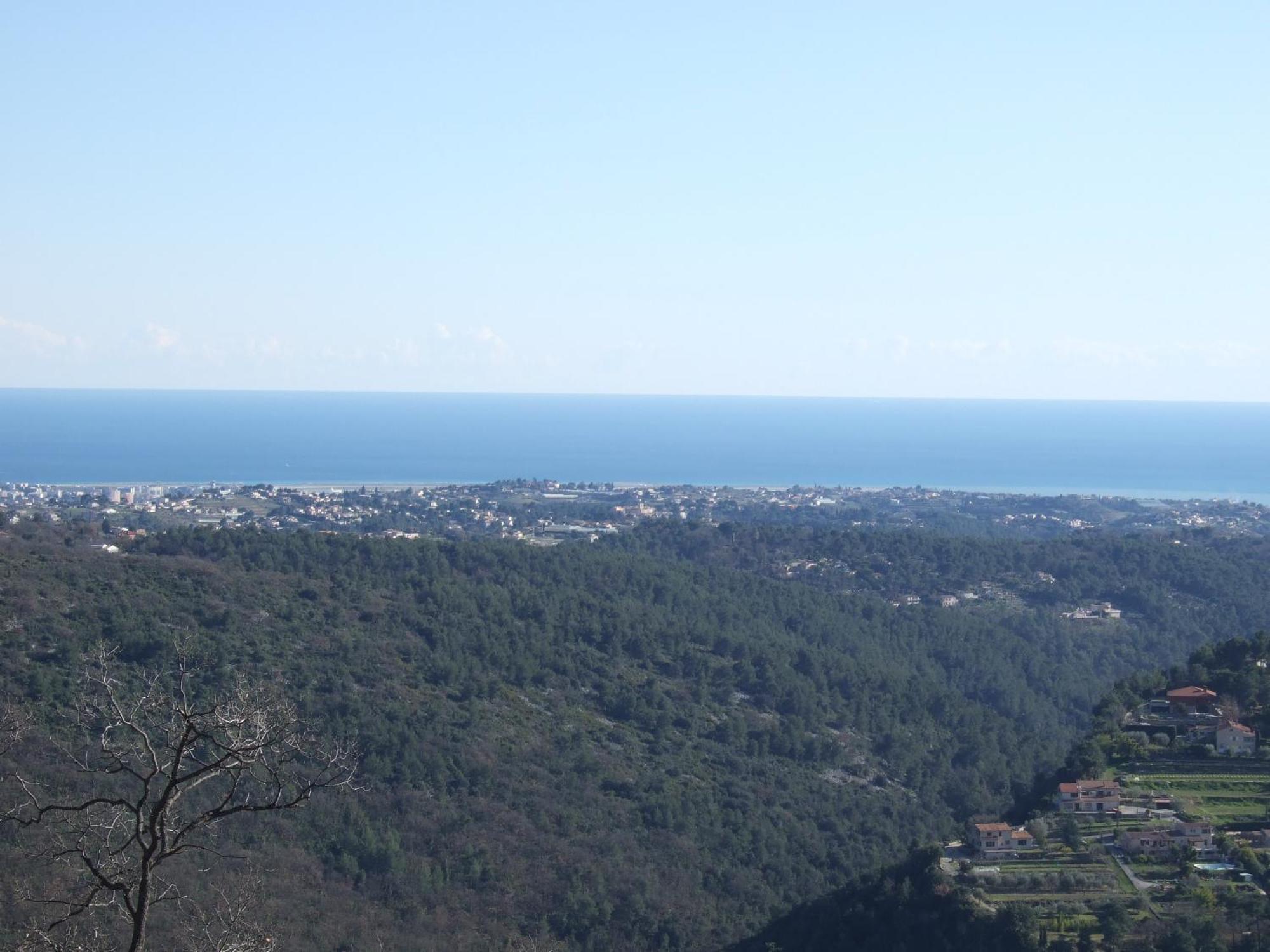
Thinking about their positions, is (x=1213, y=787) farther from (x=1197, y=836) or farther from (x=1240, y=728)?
(x=1197, y=836)

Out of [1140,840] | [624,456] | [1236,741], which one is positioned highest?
[624,456]

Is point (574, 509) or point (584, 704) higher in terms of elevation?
point (574, 509)

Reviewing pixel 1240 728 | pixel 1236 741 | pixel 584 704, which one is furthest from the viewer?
pixel 584 704

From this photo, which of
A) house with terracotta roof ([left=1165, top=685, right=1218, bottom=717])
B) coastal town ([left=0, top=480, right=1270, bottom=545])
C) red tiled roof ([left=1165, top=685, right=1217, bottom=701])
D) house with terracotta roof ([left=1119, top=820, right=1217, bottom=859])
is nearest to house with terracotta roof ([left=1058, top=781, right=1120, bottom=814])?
house with terracotta roof ([left=1119, top=820, right=1217, bottom=859])

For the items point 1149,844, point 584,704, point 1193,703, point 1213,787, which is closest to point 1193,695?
point 1193,703

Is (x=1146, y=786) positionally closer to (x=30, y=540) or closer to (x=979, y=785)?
(x=979, y=785)

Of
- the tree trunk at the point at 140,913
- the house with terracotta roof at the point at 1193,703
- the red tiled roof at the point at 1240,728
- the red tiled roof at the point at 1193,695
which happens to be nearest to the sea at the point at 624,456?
the red tiled roof at the point at 1193,695

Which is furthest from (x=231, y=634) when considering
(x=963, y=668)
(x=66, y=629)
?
(x=963, y=668)
